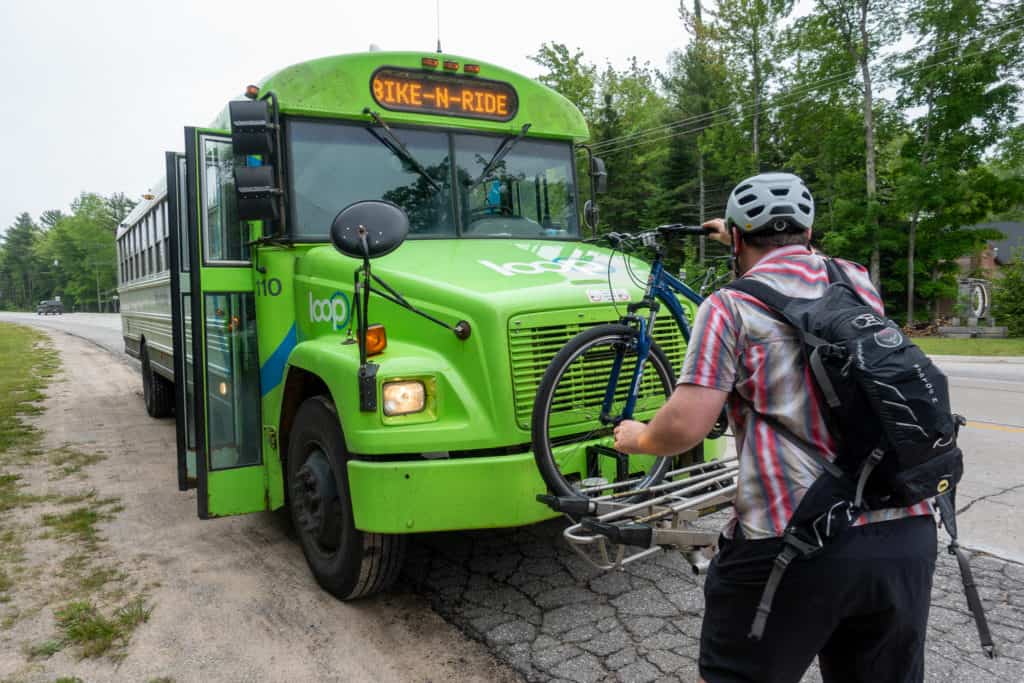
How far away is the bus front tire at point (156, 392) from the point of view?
9359mm

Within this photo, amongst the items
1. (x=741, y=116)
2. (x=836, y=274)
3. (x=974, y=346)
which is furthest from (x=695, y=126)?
(x=836, y=274)

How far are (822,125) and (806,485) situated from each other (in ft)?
109

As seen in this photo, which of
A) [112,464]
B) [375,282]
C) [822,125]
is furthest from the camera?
[822,125]

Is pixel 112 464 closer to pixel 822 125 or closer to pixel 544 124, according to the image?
pixel 544 124

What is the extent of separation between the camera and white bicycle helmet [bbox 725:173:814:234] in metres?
1.97

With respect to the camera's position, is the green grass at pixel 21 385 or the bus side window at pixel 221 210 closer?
the bus side window at pixel 221 210

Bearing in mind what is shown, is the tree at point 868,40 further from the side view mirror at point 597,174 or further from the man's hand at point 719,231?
the man's hand at point 719,231

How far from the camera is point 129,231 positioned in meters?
10.5

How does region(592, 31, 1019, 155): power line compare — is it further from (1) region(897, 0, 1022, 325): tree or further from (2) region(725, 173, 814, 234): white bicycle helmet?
(2) region(725, 173, 814, 234): white bicycle helmet

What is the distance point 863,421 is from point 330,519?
9.13 feet

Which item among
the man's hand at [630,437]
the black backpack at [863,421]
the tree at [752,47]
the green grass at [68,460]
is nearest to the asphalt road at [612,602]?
the man's hand at [630,437]

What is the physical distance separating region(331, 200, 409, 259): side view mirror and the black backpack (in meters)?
2.08

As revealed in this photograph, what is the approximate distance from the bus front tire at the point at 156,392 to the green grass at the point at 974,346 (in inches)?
616

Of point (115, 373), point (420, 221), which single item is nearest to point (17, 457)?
point (420, 221)
